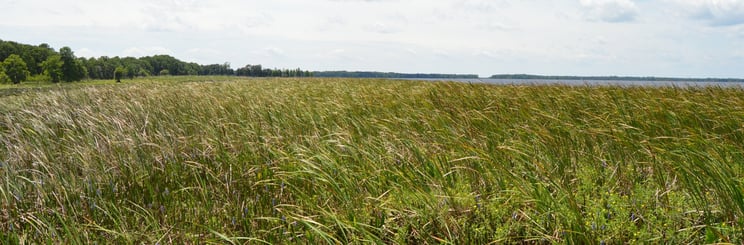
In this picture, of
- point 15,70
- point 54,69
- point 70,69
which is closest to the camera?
point 15,70

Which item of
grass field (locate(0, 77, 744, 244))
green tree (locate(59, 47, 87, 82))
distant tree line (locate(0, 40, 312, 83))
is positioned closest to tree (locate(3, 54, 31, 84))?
distant tree line (locate(0, 40, 312, 83))

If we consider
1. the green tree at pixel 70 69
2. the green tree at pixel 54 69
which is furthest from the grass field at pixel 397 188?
the green tree at pixel 70 69

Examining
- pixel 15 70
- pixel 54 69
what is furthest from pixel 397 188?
pixel 15 70

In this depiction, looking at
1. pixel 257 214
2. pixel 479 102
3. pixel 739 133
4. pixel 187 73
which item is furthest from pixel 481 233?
pixel 187 73

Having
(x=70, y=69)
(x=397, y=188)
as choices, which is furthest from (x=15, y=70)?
(x=397, y=188)

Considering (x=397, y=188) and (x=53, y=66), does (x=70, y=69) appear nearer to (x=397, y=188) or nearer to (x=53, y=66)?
(x=53, y=66)

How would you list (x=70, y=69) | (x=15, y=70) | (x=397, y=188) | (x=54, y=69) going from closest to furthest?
(x=397, y=188), (x=15, y=70), (x=54, y=69), (x=70, y=69)

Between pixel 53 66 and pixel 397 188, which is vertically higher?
pixel 53 66

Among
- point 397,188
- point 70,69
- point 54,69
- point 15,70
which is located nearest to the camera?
point 397,188

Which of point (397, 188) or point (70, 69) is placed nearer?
point (397, 188)

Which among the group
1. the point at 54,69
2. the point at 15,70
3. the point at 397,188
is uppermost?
the point at 54,69

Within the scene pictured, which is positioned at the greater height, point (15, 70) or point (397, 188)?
point (15, 70)

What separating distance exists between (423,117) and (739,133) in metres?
3.14

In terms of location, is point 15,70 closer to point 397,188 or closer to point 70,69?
point 70,69
